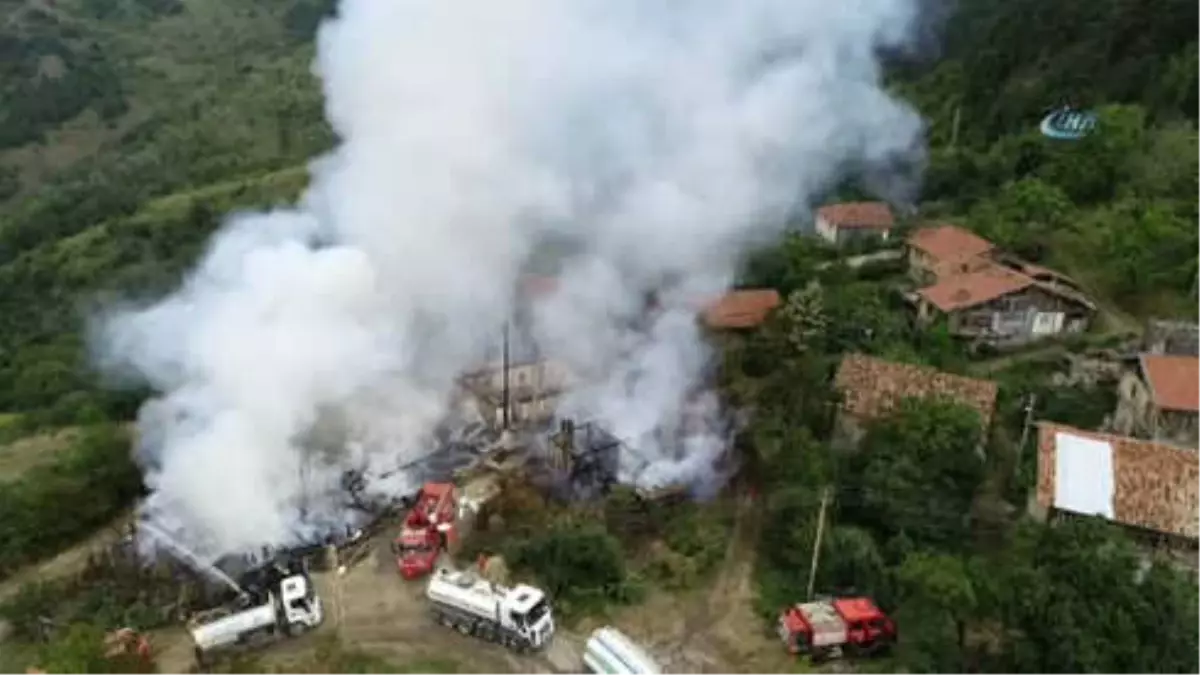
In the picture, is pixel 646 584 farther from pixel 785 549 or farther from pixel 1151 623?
pixel 1151 623

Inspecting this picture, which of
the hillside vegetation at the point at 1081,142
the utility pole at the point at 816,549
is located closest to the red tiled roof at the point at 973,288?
the hillside vegetation at the point at 1081,142

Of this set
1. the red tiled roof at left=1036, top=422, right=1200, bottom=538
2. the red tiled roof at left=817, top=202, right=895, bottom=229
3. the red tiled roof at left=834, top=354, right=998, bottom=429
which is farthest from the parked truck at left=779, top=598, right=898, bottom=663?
the red tiled roof at left=817, top=202, right=895, bottom=229

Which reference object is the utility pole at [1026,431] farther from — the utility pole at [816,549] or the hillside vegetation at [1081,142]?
the hillside vegetation at [1081,142]

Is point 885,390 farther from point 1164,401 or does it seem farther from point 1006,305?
point 1006,305

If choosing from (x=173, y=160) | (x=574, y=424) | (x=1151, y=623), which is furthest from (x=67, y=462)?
(x=173, y=160)

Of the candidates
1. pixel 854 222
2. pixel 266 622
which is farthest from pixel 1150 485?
pixel 854 222
